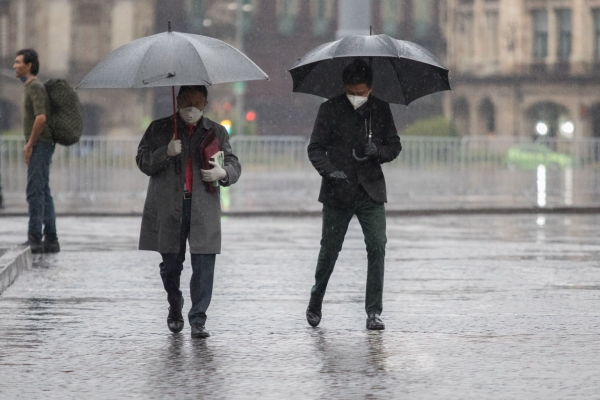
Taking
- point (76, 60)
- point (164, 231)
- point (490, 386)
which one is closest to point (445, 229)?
point (164, 231)

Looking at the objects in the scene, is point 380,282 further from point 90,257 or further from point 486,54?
point 486,54

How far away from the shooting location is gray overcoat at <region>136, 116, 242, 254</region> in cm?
828

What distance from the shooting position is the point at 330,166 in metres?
8.61

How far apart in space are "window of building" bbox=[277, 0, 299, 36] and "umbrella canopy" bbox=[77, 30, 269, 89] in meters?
67.5

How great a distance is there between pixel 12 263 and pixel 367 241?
388 cm

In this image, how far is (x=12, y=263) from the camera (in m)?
11.4

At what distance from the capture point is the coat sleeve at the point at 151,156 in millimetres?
8250

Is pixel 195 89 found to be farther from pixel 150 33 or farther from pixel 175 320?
pixel 150 33

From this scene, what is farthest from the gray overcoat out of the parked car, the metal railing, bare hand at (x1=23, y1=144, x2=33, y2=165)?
the parked car

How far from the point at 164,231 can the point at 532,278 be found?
4514 mm

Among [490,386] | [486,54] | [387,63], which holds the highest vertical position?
[486,54]

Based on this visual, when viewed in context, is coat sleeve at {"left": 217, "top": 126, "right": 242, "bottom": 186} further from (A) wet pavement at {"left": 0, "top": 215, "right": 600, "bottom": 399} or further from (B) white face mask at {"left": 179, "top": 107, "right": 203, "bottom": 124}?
(A) wet pavement at {"left": 0, "top": 215, "right": 600, "bottom": 399}

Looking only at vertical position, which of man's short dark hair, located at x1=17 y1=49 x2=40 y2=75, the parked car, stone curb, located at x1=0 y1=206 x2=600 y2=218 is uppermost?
man's short dark hair, located at x1=17 y1=49 x2=40 y2=75

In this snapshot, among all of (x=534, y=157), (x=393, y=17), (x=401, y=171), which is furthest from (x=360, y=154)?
(x=393, y=17)
